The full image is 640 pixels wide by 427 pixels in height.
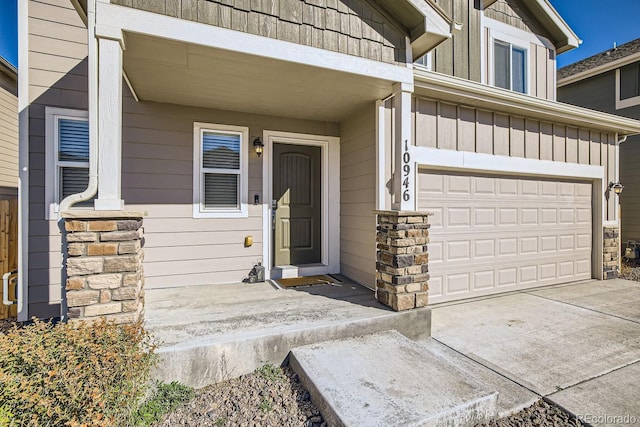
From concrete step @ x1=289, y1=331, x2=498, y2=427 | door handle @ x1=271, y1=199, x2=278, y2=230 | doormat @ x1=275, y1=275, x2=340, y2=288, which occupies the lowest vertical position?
concrete step @ x1=289, y1=331, x2=498, y2=427

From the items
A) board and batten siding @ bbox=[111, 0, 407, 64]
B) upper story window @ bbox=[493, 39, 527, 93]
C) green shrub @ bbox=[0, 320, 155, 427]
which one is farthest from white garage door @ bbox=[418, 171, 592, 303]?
green shrub @ bbox=[0, 320, 155, 427]

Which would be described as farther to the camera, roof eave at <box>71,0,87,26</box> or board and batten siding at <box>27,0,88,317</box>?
board and batten siding at <box>27,0,88,317</box>

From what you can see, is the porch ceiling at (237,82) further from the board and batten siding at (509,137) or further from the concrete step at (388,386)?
the concrete step at (388,386)

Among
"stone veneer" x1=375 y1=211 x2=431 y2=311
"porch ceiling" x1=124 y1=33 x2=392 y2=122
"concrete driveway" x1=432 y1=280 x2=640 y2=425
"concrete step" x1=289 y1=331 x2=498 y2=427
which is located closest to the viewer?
"concrete step" x1=289 y1=331 x2=498 y2=427

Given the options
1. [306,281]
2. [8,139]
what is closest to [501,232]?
[306,281]

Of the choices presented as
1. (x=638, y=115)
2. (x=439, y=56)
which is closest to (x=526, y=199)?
(x=439, y=56)

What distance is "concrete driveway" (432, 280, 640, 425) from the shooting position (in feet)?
7.86

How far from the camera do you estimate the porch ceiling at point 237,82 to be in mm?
2867

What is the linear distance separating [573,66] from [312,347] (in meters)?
11.6

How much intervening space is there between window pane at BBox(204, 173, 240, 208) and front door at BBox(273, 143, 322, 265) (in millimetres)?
625

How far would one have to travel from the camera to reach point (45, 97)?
3572 millimetres

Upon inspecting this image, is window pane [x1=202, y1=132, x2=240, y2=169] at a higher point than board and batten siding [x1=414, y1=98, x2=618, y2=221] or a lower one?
lower

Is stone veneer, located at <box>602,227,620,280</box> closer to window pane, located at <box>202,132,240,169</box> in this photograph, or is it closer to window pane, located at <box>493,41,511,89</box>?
window pane, located at <box>493,41,511,89</box>

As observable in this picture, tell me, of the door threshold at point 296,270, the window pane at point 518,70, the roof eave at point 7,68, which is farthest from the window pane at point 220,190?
the window pane at point 518,70
